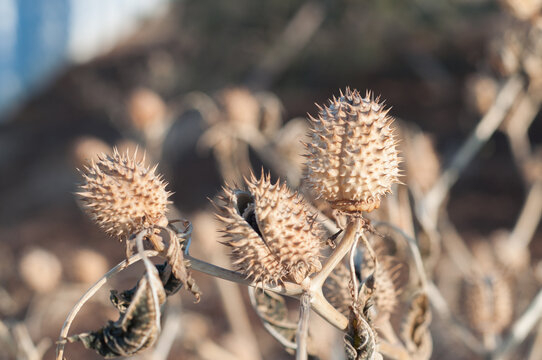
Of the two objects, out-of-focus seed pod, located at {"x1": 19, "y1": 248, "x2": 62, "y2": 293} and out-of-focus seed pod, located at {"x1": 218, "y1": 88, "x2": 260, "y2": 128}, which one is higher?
out-of-focus seed pod, located at {"x1": 218, "y1": 88, "x2": 260, "y2": 128}

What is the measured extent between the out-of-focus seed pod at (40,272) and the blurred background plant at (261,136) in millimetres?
10

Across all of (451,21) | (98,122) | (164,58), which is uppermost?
(451,21)

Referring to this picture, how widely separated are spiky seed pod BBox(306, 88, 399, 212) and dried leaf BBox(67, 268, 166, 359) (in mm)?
405

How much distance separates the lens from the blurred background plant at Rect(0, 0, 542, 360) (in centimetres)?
231

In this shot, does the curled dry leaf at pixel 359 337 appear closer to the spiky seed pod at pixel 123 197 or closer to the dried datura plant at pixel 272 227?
the dried datura plant at pixel 272 227

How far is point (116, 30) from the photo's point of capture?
72.2 feet

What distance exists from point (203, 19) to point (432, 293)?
13.2m

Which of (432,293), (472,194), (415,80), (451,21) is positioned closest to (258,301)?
(432,293)

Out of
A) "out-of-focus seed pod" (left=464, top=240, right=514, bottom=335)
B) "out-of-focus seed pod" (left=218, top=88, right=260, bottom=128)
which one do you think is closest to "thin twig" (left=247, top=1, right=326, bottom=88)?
"out-of-focus seed pod" (left=218, top=88, right=260, bottom=128)

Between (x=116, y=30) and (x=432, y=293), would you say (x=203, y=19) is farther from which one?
(x=432, y=293)

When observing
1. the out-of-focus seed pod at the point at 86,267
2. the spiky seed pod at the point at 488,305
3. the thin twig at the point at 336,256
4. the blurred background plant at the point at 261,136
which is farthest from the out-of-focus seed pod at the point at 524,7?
the out-of-focus seed pod at the point at 86,267

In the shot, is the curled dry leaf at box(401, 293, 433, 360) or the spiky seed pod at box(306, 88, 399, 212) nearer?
the spiky seed pod at box(306, 88, 399, 212)

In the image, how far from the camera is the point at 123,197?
1142 millimetres

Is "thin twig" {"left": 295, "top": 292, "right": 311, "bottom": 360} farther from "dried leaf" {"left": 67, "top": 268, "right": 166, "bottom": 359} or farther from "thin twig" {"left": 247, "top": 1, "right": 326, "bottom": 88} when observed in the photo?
"thin twig" {"left": 247, "top": 1, "right": 326, "bottom": 88}
